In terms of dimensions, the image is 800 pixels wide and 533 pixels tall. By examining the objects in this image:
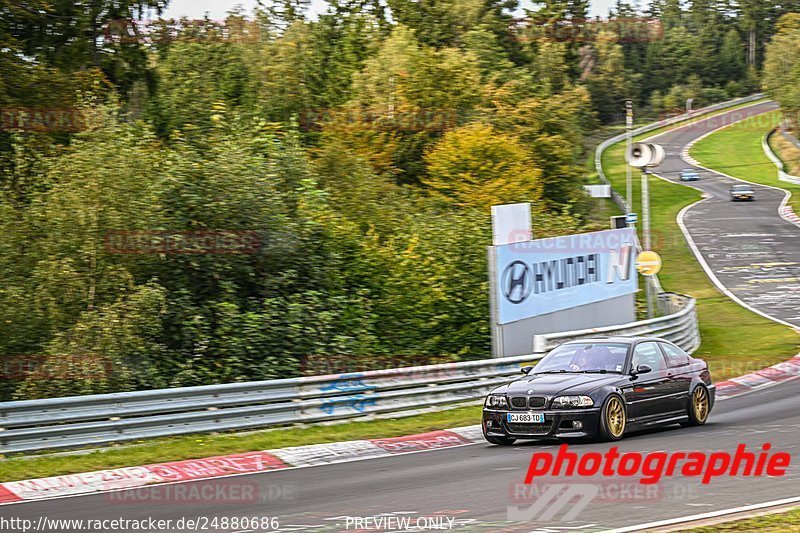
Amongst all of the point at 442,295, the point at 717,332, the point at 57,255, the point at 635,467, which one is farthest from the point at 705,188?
the point at 635,467

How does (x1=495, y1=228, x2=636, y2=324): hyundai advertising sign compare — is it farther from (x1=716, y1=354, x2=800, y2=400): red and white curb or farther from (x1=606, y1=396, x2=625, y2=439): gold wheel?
(x1=606, y1=396, x2=625, y2=439): gold wheel

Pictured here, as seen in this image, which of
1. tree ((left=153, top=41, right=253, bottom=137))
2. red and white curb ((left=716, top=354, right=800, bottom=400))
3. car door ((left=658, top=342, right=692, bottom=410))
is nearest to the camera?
car door ((left=658, top=342, right=692, bottom=410))

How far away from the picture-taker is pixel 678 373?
13805 mm

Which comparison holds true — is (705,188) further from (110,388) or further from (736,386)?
(110,388)

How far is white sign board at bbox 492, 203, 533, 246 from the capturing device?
21.4 meters

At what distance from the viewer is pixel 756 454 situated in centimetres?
1102

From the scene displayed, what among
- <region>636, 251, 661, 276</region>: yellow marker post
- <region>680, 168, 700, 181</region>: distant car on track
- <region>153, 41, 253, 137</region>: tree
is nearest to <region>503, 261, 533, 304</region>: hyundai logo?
<region>636, 251, 661, 276</region>: yellow marker post

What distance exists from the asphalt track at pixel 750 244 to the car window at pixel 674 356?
2074cm

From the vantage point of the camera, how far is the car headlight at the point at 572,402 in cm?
1220

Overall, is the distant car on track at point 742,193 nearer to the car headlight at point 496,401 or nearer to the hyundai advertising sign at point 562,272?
the hyundai advertising sign at point 562,272

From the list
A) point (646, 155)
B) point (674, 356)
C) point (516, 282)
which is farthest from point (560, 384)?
point (646, 155)

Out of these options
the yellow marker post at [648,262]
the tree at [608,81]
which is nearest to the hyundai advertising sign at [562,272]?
the yellow marker post at [648,262]

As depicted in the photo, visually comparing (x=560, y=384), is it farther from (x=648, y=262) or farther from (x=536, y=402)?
(x=648, y=262)

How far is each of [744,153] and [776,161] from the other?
7125 mm
